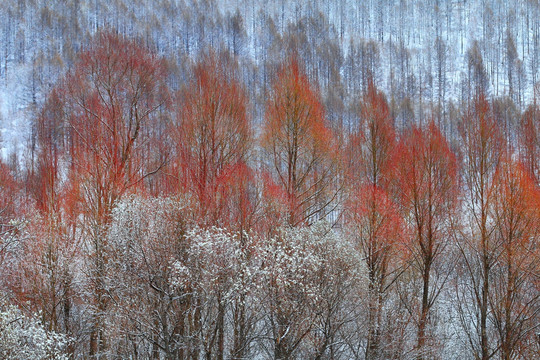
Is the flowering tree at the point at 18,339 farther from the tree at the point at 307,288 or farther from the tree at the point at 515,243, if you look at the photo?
the tree at the point at 515,243

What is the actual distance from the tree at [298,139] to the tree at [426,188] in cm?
328

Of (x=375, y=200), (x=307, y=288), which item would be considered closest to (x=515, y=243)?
(x=375, y=200)

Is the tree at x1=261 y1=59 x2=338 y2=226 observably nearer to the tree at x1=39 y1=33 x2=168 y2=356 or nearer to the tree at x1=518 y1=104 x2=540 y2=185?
the tree at x1=39 y1=33 x2=168 y2=356

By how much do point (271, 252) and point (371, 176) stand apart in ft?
31.1

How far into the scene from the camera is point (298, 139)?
62.8 ft

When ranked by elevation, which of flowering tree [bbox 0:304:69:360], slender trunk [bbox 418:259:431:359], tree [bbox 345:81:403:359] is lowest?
flowering tree [bbox 0:304:69:360]

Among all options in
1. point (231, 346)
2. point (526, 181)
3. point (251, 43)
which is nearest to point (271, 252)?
point (231, 346)

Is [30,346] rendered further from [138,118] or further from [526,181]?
[526,181]

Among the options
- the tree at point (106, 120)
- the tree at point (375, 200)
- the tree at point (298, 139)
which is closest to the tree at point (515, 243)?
the tree at point (375, 200)

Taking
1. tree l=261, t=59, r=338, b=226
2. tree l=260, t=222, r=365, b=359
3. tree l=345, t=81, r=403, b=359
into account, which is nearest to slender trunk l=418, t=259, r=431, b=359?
tree l=345, t=81, r=403, b=359

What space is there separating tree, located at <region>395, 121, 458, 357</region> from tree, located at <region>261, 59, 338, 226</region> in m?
3.28

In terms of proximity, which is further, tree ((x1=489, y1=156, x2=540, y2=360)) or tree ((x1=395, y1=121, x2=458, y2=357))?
tree ((x1=395, y1=121, x2=458, y2=357))

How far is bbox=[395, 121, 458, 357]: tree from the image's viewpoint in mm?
18406

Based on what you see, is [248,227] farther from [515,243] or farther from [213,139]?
[515,243]
